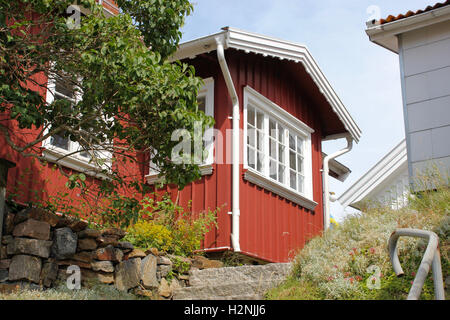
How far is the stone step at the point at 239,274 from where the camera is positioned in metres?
6.14

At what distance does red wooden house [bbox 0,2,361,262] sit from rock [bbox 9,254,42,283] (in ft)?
4.70

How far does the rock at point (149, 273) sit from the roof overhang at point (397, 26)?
4.72m

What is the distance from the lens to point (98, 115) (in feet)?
19.3

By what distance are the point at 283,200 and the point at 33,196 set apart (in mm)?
4049

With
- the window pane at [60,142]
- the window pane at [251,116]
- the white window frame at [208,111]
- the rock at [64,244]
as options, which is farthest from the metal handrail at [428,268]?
the window pane at [251,116]

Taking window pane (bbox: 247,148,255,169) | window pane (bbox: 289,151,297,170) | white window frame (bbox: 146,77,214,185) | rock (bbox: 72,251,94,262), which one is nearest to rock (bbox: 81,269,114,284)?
rock (bbox: 72,251,94,262)

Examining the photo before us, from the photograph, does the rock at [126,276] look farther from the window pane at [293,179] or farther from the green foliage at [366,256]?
the window pane at [293,179]

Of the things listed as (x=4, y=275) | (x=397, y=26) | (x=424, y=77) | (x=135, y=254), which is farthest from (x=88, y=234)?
(x=397, y=26)

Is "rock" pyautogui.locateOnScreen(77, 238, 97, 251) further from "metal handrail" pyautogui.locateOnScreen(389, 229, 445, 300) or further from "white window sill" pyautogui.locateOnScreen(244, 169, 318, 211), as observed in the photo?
"metal handrail" pyautogui.locateOnScreen(389, 229, 445, 300)

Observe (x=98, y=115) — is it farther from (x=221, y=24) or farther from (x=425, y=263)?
(x=425, y=263)

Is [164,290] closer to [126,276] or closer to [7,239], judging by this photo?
[126,276]

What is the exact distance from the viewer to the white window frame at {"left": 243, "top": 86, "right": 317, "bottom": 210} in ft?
28.9

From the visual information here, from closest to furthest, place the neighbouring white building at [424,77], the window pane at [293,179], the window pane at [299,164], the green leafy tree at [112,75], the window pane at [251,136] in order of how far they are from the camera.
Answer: the green leafy tree at [112,75], the neighbouring white building at [424,77], the window pane at [251,136], the window pane at [293,179], the window pane at [299,164]
